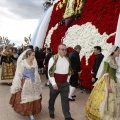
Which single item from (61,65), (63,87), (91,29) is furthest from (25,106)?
(91,29)

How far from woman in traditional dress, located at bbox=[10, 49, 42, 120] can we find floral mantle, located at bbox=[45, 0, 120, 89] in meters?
3.28

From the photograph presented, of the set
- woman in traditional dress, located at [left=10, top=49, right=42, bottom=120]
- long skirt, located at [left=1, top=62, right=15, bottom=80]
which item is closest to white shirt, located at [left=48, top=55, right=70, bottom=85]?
woman in traditional dress, located at [left=10, top=49, right=42, bottom=120]

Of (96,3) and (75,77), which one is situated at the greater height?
(96,3)

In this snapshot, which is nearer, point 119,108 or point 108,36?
point 119,108

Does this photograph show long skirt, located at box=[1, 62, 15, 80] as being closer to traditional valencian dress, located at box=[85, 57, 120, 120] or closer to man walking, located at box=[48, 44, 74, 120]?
man walking, located at box=[48, 44, 74, 120]

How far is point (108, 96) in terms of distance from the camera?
487cm

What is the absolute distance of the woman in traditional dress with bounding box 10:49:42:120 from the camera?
5242 mm

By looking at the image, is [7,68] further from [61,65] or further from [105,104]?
[105,104]

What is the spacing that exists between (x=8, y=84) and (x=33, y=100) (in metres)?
4.70

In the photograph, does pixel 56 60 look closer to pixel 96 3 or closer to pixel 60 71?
pixel 60 71

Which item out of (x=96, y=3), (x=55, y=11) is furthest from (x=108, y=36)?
(x=55, y=11)

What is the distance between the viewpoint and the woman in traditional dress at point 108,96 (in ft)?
15.9

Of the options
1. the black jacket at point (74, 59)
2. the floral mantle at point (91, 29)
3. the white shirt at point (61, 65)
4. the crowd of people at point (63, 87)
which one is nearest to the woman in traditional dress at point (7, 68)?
the floral mantle at point (91, 29)

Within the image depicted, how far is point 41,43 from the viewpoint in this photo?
53.9ft
